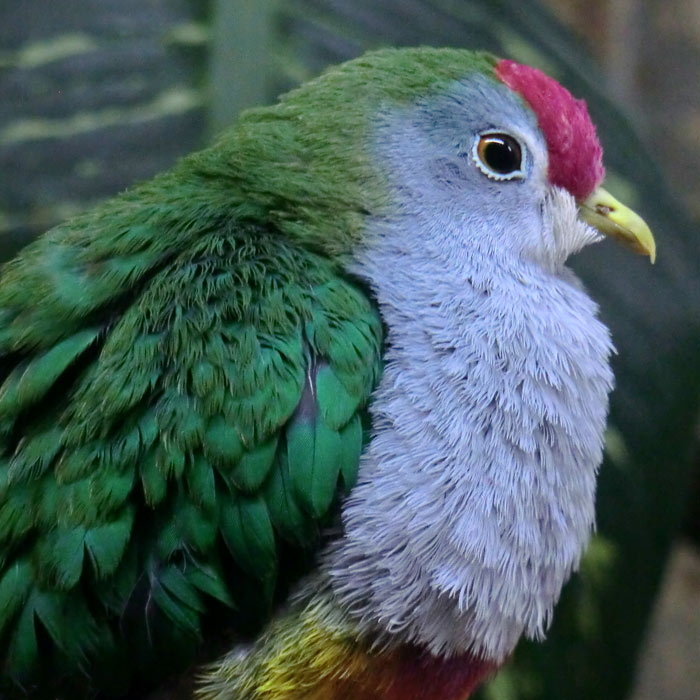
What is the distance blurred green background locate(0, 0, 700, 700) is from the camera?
1.67 m

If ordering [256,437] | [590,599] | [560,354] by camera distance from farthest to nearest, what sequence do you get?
[590,599] < [560,354] < [256,437]

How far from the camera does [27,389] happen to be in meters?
0.97

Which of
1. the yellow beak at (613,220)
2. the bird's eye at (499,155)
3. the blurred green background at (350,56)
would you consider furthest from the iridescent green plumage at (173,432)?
the blurred green background at (350,56)

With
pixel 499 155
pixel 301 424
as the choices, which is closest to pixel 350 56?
pixel 499 155

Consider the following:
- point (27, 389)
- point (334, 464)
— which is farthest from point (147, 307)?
point (334, 464)

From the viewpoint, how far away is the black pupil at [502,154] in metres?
1.11

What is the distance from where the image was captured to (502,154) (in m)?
1.12

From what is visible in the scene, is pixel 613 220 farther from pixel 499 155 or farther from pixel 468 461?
pixel 468 461

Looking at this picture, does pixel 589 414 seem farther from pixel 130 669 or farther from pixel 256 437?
pixel 130 669

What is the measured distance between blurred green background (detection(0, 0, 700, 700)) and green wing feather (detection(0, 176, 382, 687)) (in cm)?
79

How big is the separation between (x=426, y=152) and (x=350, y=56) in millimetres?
674

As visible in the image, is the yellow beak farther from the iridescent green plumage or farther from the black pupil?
the iridescent green plumage

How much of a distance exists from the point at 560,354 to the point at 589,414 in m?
0.08

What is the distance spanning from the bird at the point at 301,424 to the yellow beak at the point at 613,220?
0.53 ft
